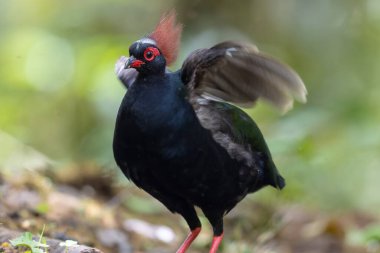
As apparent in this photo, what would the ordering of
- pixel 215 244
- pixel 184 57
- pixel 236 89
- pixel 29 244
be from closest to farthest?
1. pixel 29 244
2. pixel 236 89
3. pixel 215 244
4. pixel 184 57

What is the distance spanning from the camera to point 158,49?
4.57 metres

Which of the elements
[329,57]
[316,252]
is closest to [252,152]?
[316,252]

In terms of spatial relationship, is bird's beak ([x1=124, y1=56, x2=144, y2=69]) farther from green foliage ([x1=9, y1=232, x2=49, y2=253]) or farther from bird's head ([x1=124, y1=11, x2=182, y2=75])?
green foliage ([x1=9, y1=232, x2=49, y2=253])

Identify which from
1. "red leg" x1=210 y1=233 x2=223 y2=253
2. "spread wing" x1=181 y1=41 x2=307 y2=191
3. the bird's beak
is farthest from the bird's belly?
"red leg" x1=210 y1=233 x2=223 y2=253

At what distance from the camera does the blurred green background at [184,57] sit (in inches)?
391

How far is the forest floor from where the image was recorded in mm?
5758

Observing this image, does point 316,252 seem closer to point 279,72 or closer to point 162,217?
point 162,217

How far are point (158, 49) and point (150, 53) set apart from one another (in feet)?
0.22

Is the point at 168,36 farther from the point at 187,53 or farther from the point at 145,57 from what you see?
the point at 187,53

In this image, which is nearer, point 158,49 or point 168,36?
point 158,49

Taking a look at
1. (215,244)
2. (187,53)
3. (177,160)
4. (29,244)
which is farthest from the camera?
(187,53)

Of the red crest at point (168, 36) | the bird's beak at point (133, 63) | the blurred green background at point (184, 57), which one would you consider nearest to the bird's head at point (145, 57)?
the bird's beak at point (133, 63)

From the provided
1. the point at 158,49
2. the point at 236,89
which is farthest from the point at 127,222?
the point at 158,49

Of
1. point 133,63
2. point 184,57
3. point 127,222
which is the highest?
point 184,57
